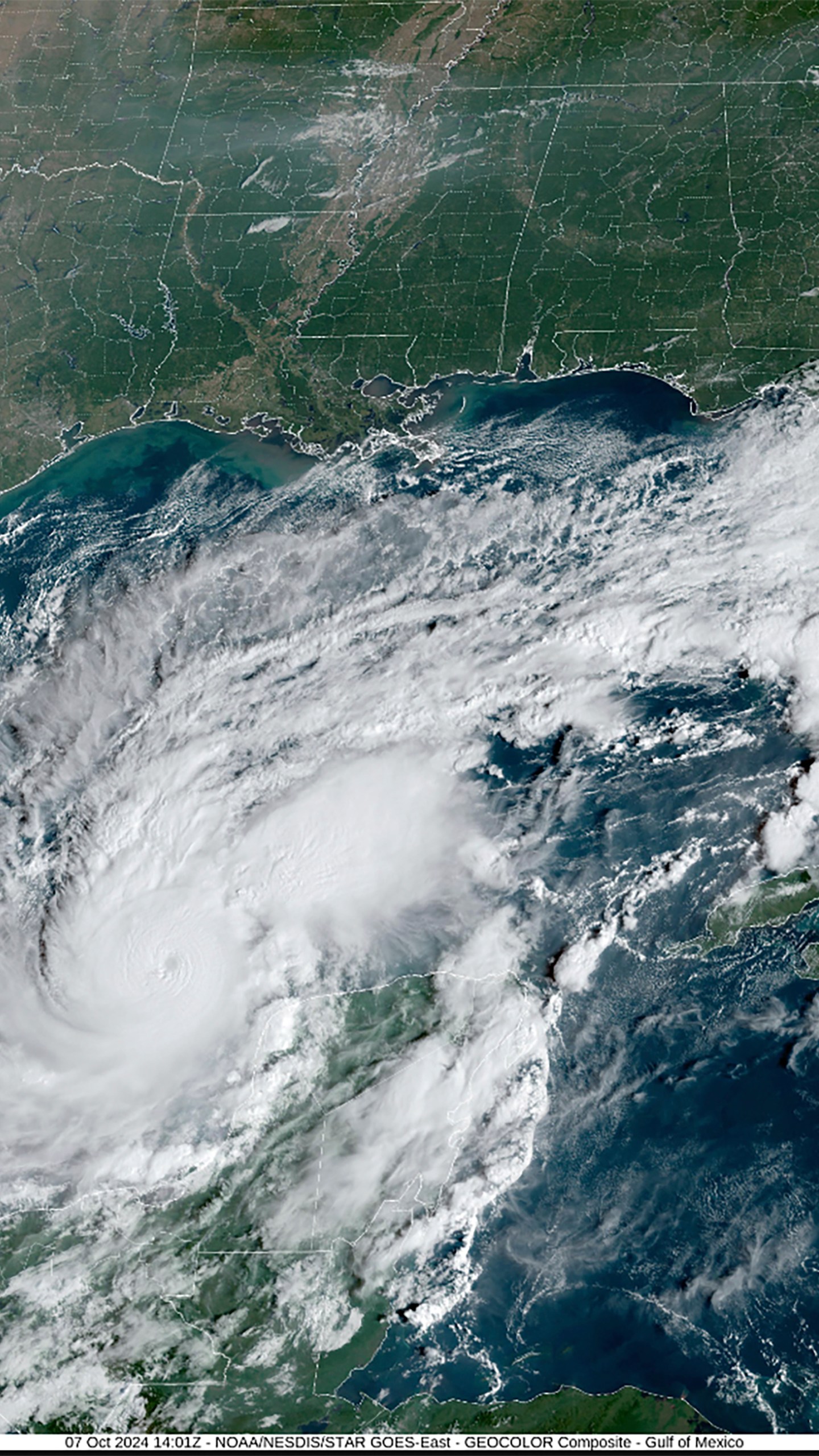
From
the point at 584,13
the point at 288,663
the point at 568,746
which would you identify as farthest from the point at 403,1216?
the point at 584,13

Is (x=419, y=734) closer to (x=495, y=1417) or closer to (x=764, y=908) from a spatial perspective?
(x=764, y=908)

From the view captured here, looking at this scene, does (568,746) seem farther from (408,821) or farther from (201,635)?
(201,635)

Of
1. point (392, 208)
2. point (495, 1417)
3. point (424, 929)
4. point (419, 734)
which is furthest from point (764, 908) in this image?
A: point (392, 208)

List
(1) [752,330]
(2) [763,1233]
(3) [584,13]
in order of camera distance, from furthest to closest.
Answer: (3) [584,13]
(1) [752,330]
(2) [763,1233]

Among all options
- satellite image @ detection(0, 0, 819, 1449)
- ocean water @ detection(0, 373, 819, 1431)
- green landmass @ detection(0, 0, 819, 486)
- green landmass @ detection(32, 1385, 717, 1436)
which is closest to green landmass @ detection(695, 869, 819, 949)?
satellite image @ detection(0, 0, 819, 1449)

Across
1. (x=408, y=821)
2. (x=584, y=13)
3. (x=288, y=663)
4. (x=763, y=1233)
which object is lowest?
(x=763, y=1233)

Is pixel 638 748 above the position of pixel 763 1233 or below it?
above
